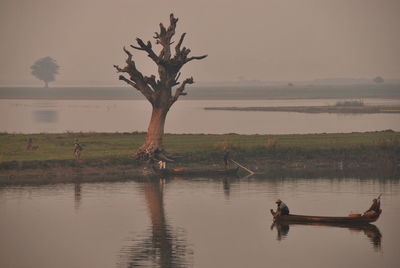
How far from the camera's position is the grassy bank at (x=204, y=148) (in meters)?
78.2

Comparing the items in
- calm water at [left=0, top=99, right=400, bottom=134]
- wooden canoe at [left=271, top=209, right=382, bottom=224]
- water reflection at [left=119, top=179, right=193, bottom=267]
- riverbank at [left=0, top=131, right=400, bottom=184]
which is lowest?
water reflection at [left=119, top=179, right=193, bottom=267]

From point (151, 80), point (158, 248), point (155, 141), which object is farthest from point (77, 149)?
point (158, 248)

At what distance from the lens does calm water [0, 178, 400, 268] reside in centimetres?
4818

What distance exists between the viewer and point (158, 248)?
4981cm

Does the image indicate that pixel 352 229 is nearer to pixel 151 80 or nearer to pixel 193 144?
pixel 151 80

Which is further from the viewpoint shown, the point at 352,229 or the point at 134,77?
the point at 134,77

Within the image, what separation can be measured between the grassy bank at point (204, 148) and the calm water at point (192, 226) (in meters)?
5.85

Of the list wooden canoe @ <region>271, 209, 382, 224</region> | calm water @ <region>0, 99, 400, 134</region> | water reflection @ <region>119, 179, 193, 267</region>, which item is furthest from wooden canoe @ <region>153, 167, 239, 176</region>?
calm water @ <region>0, 99, 400, 134</region>

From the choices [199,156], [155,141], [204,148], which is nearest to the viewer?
[155,141]

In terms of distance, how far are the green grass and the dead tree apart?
2296mm

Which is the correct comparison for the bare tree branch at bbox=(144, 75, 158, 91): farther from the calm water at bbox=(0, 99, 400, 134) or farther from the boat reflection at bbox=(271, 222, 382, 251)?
the calm water at bbox=(0, 99, 400, 134)

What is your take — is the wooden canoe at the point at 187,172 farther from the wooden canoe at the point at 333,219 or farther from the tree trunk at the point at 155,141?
the wooden canoe at the point at 333,219

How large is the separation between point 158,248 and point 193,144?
36.1 meters

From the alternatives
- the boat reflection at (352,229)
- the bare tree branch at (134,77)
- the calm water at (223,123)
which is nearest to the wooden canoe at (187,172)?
the bare tree branch at (134,77)
